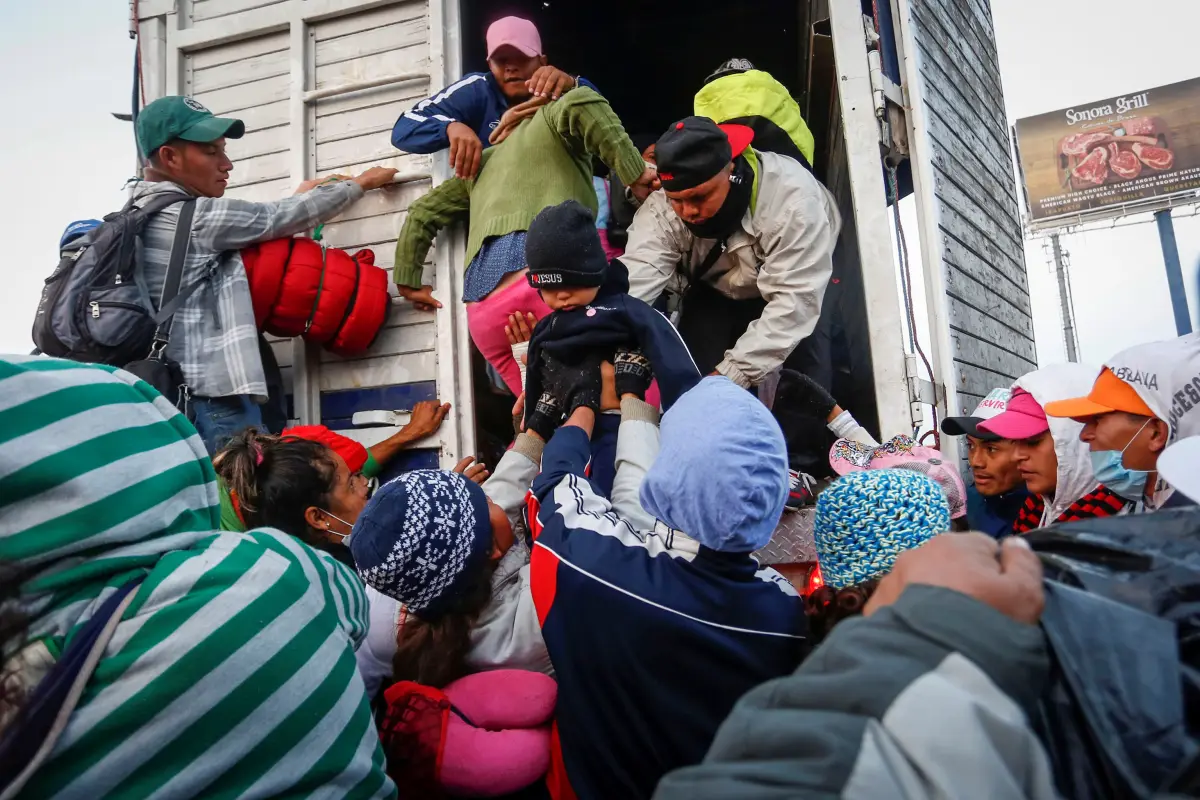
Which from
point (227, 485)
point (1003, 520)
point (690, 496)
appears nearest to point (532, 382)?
point (227, 485)

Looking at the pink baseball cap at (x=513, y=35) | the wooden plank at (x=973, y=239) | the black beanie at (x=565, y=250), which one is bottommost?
the black beanie at (x=565, y=250)

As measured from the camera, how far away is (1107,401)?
204 centimetres

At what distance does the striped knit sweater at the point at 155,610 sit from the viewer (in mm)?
917

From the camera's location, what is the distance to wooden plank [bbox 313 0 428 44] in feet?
12.4

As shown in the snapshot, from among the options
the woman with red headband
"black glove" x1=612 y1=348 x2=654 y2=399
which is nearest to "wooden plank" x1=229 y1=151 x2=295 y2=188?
the woman with red headband

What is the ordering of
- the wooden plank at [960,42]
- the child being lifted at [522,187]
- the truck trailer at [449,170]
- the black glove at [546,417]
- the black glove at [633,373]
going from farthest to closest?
the wooden plank at [960,42] < the truck trailer at [449,170] < the child being lifted at [522,187] < the black glove at [546,417] < the black glove at [633,373]

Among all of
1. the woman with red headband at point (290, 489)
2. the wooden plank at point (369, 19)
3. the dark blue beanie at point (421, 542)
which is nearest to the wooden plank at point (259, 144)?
the wooden plank at point (369, 19)

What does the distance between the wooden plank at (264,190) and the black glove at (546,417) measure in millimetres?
2258

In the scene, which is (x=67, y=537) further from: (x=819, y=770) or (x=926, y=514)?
(x=926, y=514)

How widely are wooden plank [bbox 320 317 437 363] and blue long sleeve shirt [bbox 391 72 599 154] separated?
783mm

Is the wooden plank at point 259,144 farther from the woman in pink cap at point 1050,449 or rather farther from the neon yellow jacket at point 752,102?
the woman in pink cap at point 1050,449

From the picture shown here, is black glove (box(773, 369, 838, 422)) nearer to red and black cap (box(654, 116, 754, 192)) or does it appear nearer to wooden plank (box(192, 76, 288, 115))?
red and black cap (box(654, 116, 754, 192))

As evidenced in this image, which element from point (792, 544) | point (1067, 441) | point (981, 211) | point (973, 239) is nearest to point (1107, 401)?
point (1067, 441)

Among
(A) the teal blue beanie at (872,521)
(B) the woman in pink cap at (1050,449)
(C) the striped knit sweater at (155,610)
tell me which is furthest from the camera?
(B) the woman in pink cap at (1050,449)
